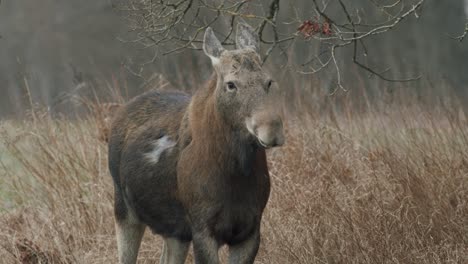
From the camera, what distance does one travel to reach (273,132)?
5.66m

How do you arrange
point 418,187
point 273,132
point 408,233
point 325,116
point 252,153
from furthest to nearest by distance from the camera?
point 325,116 < point 418,187 < point 408,233 < point 252,153 < point 273,132

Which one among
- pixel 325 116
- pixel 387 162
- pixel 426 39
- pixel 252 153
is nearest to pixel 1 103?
pixel 426 39

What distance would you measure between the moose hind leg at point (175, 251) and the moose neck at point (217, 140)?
3.75ft

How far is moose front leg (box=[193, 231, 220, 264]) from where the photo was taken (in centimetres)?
627

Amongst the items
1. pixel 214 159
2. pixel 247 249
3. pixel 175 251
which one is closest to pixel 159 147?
pixel 214 159

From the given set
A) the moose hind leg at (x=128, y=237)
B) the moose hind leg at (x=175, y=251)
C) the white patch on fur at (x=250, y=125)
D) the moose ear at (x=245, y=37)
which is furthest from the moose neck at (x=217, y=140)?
the moose hind leg at (x=128, y=237)

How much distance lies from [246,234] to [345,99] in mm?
3773

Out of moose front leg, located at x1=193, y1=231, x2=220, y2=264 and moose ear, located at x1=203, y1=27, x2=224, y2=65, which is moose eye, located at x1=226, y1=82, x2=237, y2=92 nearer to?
moose ear, located at x1=203, y1=27, x2=224, y2=65

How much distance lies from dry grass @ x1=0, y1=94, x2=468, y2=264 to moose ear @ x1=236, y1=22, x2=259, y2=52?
1.68 metres

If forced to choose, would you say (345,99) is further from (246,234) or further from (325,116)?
(246,234)

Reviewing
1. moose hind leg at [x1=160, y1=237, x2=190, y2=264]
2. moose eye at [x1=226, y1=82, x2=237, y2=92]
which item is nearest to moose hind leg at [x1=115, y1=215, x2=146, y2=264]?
moose hind leg at [x1=160, y1=237, x2=190, y2=264]

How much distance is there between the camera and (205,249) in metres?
6.28

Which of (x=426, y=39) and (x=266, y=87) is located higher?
(x=266, y=87)

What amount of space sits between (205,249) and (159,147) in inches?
38.7
